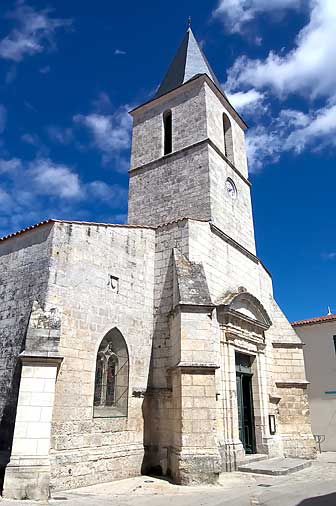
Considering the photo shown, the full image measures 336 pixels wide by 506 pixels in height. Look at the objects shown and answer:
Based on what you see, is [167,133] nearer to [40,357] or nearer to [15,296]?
[15,296]

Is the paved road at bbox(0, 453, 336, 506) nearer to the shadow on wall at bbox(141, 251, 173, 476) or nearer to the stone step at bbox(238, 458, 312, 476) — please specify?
the stone step at bbox(238, 458, 312, 476)

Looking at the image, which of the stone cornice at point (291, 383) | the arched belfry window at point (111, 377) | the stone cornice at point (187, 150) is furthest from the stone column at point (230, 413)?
the stone cornice at point (187, 150)

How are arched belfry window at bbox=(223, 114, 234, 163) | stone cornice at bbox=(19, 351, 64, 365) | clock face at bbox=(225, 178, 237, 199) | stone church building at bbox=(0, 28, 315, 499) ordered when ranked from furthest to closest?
1. arched belfry window at bbox=(223, 114, 234, 163)
2. clock face at bbox=(225, 178, 237, 199)
3. stone church building at bbox=(0, 28, 315, 499)
4. stone cornice at bbox=(19, 351, 64, 365)

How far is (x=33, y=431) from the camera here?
6.41 m

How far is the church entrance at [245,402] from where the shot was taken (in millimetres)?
10320

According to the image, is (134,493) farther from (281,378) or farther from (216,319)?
(281,378)

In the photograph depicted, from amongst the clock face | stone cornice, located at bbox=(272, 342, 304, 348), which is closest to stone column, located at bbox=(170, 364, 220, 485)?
stone cornice, located at bbox=(272, 342, 304, 348)

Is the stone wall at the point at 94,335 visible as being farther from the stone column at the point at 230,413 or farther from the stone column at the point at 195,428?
the stone column at the point at 230,413

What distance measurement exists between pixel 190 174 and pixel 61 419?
25.6ft

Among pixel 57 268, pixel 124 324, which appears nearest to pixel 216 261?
pixel 124 324

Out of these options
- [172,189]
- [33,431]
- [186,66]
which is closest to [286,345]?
[172,189]

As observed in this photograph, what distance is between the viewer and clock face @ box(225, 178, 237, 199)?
12.9 m

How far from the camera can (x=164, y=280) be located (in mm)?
9766

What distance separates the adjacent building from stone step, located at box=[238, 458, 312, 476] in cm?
560
